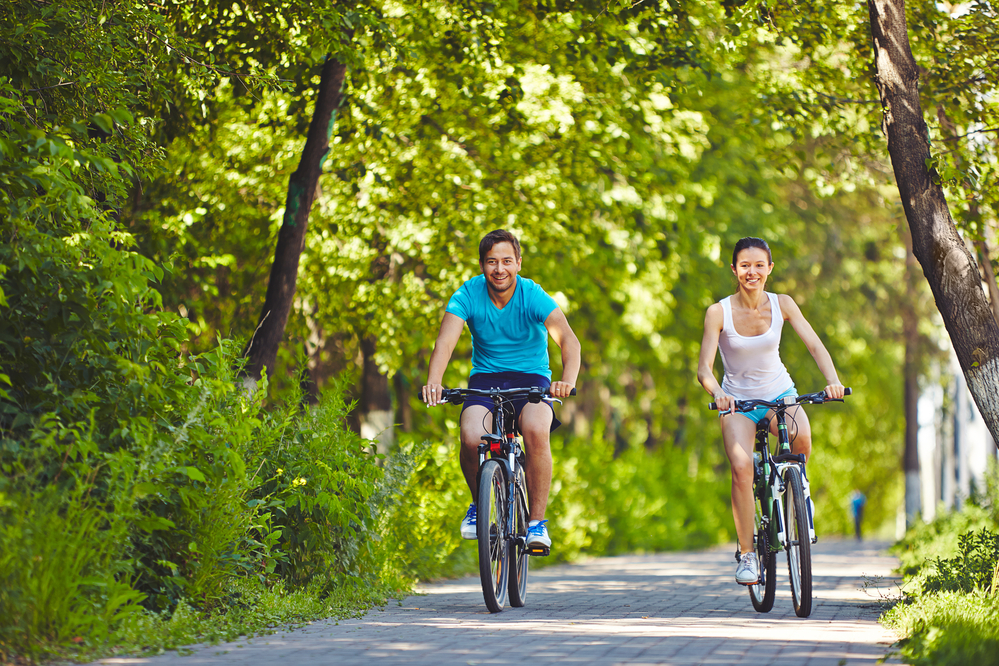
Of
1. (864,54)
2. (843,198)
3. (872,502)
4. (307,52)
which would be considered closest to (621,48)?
(864,54)

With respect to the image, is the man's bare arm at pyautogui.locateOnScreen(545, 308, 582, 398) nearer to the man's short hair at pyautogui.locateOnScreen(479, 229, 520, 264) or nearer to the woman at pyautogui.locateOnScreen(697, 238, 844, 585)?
the man's short hair at pyautogui.locateOnScreen(479, 229, 520, 264)

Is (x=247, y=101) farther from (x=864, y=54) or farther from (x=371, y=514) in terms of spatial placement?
(x=864, y=54)

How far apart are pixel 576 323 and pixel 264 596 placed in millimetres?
13007

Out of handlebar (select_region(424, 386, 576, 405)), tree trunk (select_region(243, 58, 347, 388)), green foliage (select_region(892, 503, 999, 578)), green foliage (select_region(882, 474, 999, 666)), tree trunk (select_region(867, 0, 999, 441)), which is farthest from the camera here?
green foliage (select_region(892, 503, 999, 578))

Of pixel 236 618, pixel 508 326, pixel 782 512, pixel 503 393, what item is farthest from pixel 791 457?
pixel 236 618

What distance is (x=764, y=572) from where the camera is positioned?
7.02 metres

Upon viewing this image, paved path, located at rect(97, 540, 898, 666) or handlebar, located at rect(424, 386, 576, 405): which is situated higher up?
handlebar, located at rect(424, 386, 576, 405)

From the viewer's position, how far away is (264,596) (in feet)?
21.0

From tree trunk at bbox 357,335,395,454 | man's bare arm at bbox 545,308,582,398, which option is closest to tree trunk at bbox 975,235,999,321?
man's bare arm at bbox 545,308,582,398

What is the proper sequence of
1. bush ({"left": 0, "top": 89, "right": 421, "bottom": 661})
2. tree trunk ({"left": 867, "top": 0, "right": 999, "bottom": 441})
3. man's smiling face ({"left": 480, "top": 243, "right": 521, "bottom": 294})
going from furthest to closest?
tree trunk ({"left": 867, "top": 0, "right": 999, "bottom": 441}) → man's smiling face ({"left": 480, "top": 243, "right": 521, "bottom": 294}) → bush ({"left": 0, "top": 89, "right": 421, "bottom": 661})

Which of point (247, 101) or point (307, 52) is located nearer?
point (307, 52)

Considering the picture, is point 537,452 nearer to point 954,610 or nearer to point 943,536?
point 954,610

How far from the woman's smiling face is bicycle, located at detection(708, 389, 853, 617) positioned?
31.1 inches

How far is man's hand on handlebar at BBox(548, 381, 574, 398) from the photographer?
6.61m
